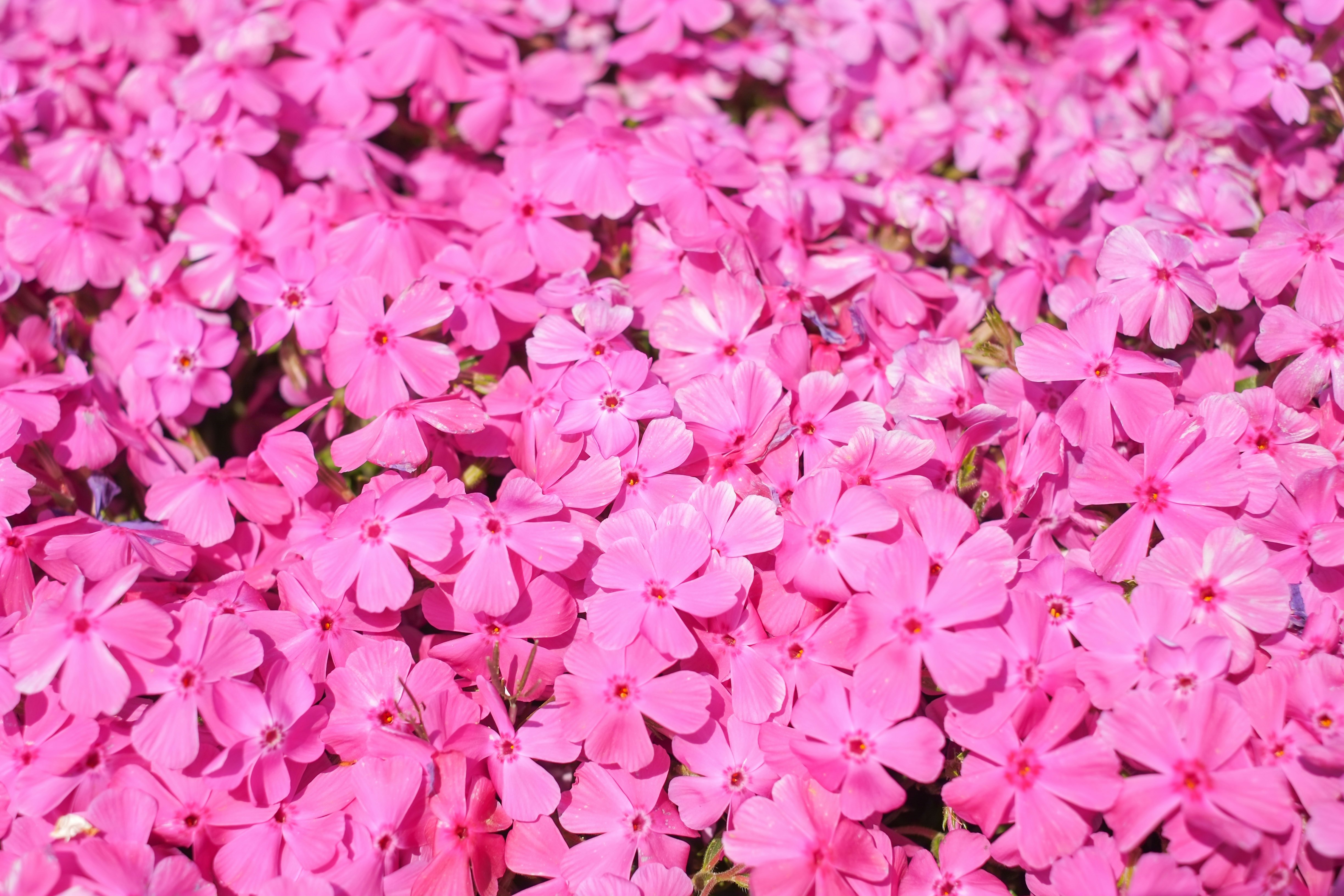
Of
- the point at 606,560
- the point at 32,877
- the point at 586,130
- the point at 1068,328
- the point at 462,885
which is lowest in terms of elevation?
the point at 462,885

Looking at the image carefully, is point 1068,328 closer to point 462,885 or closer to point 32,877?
point 462,885

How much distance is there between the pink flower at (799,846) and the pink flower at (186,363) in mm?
1254

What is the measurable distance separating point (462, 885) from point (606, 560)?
1.65 ft

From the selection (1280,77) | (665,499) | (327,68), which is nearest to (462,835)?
(665,499)

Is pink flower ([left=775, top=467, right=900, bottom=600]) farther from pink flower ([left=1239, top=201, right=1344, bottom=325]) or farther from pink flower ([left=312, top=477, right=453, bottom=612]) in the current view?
pink flower ([left=1239, top=201, right=1344, bottom=325])

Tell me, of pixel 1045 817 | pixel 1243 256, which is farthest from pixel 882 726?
pixel 1243 256

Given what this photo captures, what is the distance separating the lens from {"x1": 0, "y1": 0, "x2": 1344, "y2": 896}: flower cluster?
143 centimetres

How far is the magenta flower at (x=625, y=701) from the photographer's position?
4.88 feet

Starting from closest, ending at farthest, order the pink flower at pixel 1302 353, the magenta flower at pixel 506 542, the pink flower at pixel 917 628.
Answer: the pink flower at pixel 917 628
the magenta flower at pixel 506 542
the pink flower at pixel 1302 353

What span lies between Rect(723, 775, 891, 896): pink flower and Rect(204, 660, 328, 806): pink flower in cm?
65

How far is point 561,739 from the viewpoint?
1.54m

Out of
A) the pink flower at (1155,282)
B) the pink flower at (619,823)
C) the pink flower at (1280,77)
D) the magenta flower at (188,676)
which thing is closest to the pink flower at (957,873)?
the pink flower at (619,823)

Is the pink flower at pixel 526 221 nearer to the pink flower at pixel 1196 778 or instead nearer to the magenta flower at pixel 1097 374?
the magenta flower at pixel 1097 374

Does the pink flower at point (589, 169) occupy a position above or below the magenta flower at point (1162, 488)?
above
